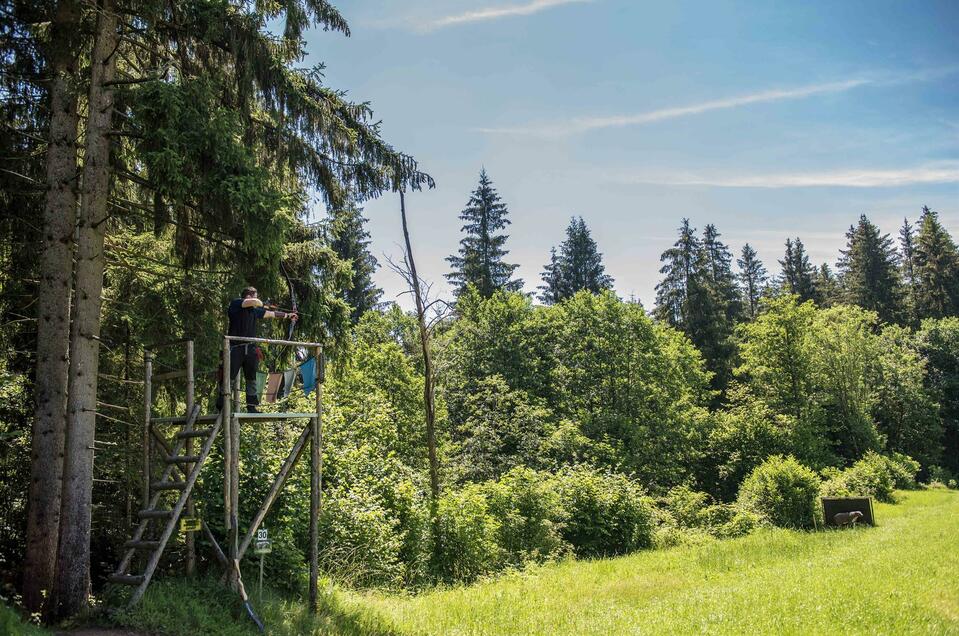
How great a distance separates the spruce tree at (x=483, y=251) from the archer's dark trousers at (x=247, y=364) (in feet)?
91.7

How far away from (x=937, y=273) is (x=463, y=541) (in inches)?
2172

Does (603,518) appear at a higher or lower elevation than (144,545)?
lower

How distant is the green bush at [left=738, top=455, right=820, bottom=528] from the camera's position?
18.8 metres

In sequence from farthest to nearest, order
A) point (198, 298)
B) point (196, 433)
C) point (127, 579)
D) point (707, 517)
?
point (707, 517), point (198, 298), point (196, 433), point (127, 579)

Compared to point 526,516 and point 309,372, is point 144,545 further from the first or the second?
point 526,516

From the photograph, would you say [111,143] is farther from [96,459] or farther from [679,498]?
[679,498]

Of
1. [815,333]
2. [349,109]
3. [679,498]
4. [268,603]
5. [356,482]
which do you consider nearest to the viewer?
[268,603]

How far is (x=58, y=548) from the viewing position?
6.75 metres

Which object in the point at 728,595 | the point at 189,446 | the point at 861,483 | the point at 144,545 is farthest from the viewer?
the point at 861,483

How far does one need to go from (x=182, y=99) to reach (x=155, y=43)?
2.15 meters

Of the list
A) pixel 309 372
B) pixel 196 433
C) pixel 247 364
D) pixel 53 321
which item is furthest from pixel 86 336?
pixel 309 372

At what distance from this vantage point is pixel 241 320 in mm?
7727

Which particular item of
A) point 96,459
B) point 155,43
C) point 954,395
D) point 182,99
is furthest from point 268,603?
point 954,395

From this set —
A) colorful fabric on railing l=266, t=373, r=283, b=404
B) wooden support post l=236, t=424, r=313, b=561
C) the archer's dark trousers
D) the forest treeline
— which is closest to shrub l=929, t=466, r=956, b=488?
the forest treeline
